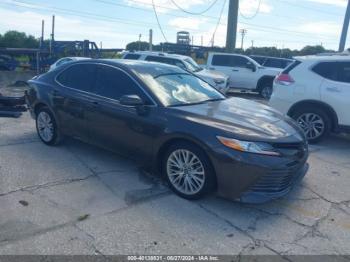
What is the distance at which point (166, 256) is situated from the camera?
3.16 metres

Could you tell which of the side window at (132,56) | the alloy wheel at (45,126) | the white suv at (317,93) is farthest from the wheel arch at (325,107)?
the side window at (132,56)

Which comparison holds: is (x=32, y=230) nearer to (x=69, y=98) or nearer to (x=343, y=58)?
(x=69, y=98)

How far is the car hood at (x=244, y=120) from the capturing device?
157 inches

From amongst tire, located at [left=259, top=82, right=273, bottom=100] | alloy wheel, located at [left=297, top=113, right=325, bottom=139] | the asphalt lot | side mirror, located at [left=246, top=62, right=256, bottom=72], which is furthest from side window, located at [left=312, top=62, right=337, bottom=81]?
side mirror, located at [left=246, top=62, right=256, bottom=72]

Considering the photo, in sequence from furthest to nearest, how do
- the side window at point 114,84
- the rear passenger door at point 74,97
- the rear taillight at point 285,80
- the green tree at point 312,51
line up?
the green tree at point 312,51 → the rear taillight at point 285,80 → the rear passenger door at point 74,97 → the side window at point 114,84

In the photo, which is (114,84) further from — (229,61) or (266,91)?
(229,61)

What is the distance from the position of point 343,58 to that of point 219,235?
5.06 metres

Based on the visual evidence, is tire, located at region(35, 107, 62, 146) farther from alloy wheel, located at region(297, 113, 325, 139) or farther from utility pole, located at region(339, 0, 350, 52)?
utility pole, located at region(339, 0, 350, 52)

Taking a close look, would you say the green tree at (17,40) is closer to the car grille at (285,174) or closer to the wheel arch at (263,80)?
the wheel arch at (263,80)

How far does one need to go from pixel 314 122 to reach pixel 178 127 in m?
3.91

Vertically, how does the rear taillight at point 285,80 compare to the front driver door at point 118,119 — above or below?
above

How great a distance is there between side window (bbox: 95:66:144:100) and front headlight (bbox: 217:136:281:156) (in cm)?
141

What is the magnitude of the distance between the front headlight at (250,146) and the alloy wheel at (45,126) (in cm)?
333

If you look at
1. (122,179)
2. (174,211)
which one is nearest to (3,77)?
(122,179)
